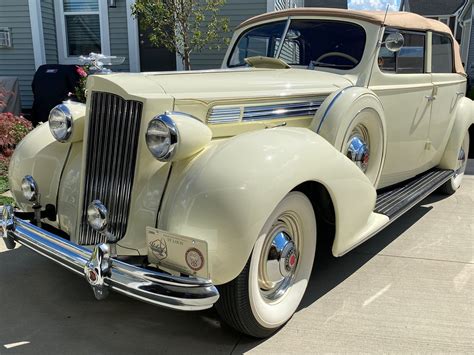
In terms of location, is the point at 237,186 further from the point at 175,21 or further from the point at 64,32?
the point at 64,32

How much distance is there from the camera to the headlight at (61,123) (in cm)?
301

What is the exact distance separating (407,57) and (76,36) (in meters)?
7.87

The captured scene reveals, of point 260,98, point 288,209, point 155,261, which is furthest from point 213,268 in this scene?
point 260,98

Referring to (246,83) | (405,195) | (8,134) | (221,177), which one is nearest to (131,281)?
(221,177)

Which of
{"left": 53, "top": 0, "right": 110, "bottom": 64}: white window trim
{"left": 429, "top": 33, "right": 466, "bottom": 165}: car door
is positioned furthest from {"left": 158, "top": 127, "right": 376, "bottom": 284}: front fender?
{"left": 53, "top": 0, "right": 110, "bottom": 64}: white window trim

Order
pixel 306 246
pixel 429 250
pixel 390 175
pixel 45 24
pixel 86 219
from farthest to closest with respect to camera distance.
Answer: pixel 45 24 → pixel 390 175 → pixel 429 250 → pixel 306 246 → pixel 86 219

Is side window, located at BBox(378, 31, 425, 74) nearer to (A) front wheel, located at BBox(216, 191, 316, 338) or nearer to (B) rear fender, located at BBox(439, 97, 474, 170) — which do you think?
(B) rear fender, located at BBox(439, 97, 474, 170)

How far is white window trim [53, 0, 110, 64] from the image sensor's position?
9648mm

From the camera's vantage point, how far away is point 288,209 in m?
2.57

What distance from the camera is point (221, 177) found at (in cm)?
225

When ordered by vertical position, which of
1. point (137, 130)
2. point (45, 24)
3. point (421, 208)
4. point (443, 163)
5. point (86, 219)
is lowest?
point (421, 208)

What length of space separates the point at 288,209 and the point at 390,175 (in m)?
1.90

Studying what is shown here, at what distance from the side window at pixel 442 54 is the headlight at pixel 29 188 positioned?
3718 mm

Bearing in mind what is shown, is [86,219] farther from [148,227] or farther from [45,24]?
[45,24]
